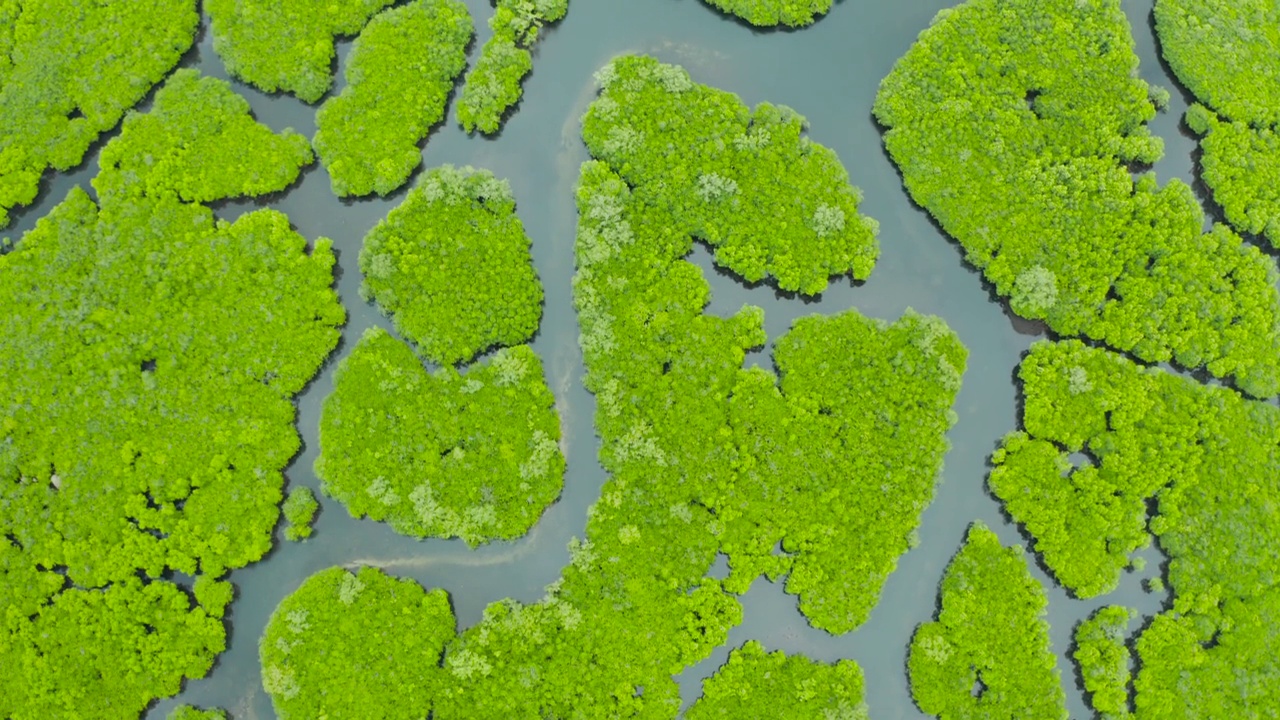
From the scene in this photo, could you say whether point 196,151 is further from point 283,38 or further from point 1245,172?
point 1245,172

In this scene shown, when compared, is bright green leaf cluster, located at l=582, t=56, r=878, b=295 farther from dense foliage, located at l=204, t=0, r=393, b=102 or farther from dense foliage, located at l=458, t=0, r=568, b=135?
dense foliage, located at l=204, t=0, r=393, b=102

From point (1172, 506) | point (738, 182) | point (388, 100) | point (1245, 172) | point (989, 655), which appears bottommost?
point (989, 655)

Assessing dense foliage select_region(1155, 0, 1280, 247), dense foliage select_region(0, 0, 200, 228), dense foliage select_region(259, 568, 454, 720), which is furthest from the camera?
dense foliage select_region(1155, 0, 1280, 247)

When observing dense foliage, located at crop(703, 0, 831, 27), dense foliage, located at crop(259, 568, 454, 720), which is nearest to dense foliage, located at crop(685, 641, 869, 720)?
dense foliage, located at crop(259, 568, 454, 720)

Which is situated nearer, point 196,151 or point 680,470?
point 680,470

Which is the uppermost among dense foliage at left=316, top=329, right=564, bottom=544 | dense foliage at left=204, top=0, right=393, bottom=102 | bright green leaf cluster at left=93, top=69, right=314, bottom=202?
dense foliage at left=204, top=0, right=393, bottom=102

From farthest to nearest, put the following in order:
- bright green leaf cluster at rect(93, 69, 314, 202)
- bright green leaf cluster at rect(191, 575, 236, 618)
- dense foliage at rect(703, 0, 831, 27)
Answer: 1. dense foliage at rect(703, 0, 831, 27)
2. bright green leaf cluster at rect(93, 69, 314, 202)
3. bright green leaf cluster at rect(191, 575, 236, 618)

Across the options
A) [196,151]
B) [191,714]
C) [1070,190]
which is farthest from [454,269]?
[1070,190]

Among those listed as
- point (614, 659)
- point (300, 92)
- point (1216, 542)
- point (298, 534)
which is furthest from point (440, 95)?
point (1216, 542)
